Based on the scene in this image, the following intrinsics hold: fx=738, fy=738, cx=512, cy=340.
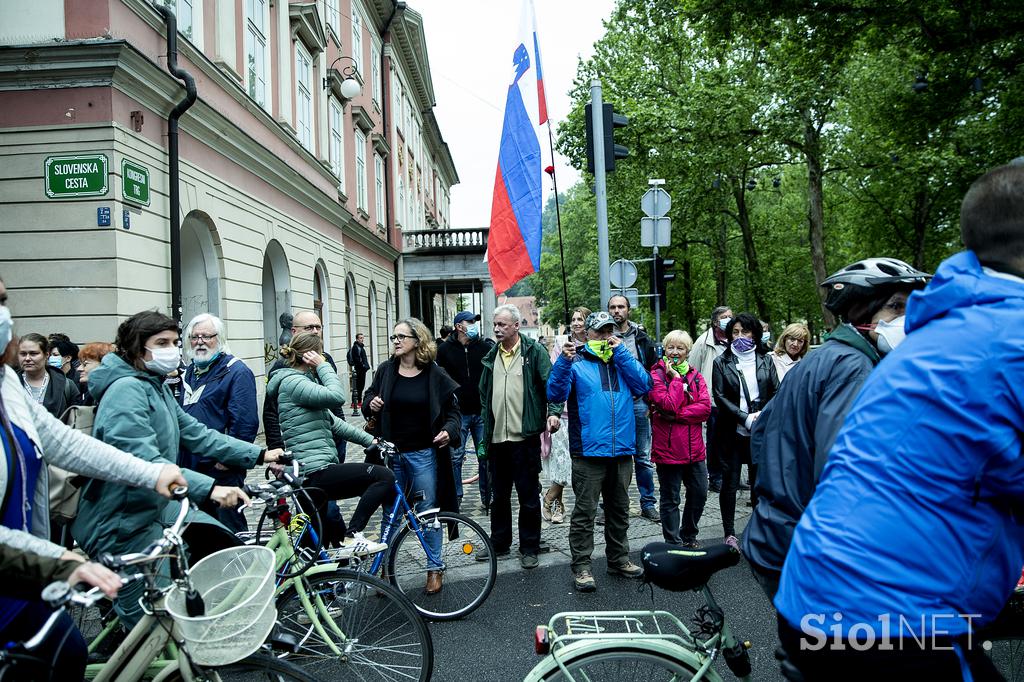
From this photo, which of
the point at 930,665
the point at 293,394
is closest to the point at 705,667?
the point at 930,665

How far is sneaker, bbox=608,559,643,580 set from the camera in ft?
17.5

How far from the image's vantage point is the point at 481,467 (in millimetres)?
7402

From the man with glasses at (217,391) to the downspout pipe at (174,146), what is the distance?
4.96 meters

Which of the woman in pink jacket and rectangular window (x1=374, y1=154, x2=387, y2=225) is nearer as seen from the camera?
the woman in pink jacket

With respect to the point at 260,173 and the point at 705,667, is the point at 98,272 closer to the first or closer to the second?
the point at 260,173

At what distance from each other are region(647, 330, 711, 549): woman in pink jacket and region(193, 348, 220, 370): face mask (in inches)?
131

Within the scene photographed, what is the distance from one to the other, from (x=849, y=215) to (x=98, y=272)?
2983 cm

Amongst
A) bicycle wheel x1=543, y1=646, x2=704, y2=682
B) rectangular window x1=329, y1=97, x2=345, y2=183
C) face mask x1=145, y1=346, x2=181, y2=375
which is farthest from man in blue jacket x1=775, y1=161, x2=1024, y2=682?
rectangular window x1=329, y1=97, x2=345, y2=183

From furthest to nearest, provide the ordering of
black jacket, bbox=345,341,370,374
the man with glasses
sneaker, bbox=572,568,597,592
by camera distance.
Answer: black jacket, bbox=345,341,370,374 → the man with glasses → sneaker, bbox=572,568,597,592

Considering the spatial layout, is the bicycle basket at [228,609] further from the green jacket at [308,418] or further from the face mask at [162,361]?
the green jacket at [308,418]

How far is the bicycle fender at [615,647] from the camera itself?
7.28 ft

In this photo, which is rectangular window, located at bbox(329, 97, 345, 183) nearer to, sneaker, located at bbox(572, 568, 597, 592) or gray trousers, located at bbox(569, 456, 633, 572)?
gray trousers, located at bbox(569, 456, 633, 572)

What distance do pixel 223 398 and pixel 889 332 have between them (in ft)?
14.2

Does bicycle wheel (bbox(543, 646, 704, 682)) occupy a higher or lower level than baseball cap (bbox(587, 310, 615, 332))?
lower
